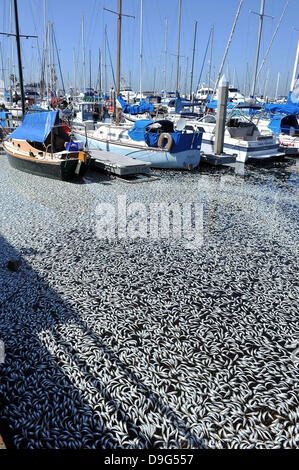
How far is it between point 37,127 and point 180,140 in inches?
268

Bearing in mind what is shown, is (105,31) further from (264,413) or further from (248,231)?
(264,413)

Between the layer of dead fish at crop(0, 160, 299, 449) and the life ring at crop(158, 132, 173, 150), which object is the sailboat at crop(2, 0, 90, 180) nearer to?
the life ring at crop(158, 132, 173, 150)

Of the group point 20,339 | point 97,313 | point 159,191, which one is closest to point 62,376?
point 20,339

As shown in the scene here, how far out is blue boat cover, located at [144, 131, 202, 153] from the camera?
15.6m

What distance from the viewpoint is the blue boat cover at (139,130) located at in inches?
656

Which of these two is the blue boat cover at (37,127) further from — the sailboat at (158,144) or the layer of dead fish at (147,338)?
the layer of dead fish at (147,338)

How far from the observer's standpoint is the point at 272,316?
547cm

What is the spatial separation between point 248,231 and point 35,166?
31.9ft

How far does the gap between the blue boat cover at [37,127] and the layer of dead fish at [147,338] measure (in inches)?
234
